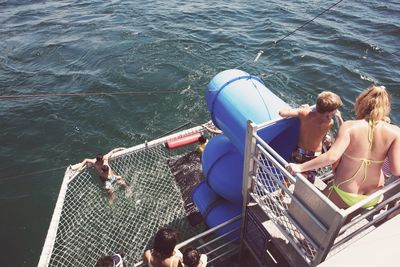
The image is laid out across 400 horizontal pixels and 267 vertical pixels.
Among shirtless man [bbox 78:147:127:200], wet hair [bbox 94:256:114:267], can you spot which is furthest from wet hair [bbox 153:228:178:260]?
shirtless man [bbox 78:147:127:200]

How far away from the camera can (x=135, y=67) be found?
13.6 meters

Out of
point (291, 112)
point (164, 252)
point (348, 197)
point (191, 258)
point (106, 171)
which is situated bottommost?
point (106, 171)

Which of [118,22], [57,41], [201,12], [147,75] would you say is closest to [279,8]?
[201,12]

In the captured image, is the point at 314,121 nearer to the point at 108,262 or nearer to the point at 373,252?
the point at 373,252

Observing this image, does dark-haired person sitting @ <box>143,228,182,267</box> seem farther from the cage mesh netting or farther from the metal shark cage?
the cage mesh netting

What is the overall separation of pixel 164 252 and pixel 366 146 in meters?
2.80

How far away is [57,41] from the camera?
1647cm

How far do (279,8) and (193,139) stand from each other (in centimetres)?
1512

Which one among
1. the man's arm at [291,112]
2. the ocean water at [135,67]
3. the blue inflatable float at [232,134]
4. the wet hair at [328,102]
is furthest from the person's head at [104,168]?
the wet hair at [328,102]

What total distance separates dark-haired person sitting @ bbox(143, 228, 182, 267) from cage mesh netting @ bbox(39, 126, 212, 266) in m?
2.42

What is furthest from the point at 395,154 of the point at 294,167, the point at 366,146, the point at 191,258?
the point at 191,258

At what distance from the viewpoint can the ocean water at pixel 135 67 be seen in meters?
9.65

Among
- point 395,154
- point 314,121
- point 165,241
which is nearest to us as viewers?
point 395,154

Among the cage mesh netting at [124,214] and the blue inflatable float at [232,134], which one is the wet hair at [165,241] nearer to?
the blue inflatable float at [232,134]
